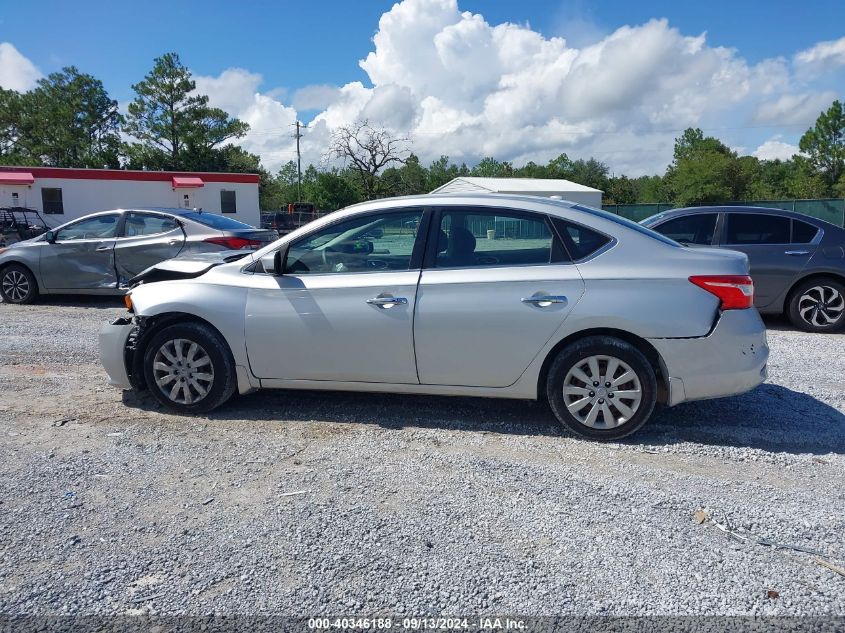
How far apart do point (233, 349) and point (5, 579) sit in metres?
2.15

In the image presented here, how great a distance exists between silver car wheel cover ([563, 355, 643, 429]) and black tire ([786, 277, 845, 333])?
5191 mm

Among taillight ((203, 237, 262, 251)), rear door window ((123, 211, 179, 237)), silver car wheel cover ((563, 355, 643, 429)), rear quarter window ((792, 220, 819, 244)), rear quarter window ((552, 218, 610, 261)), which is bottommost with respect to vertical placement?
silver car wheel cover ((563, 355, 643, 429))

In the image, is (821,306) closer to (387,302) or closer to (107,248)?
(387,302)

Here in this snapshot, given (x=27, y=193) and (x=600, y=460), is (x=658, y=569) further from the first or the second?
(x=27, y=193)

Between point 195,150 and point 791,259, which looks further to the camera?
point 195,150

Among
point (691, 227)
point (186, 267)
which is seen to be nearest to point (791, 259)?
point (691, 227)

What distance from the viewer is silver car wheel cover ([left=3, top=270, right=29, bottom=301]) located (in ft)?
32.9

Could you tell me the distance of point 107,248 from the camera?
9.76 m

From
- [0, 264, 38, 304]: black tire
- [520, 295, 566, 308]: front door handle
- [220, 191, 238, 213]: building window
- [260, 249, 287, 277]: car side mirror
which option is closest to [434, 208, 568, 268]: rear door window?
[520, 295, 566, 308]: front door handle

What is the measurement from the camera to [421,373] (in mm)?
4410

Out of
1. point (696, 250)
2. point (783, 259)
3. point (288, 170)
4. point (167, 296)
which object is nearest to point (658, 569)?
point (696, 250)

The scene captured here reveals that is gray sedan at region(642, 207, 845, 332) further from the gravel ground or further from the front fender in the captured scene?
the front fender

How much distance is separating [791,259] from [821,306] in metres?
0.71

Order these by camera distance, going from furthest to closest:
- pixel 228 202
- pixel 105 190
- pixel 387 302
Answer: pixel 228 202, pixel 105 190, pixel 387 302
